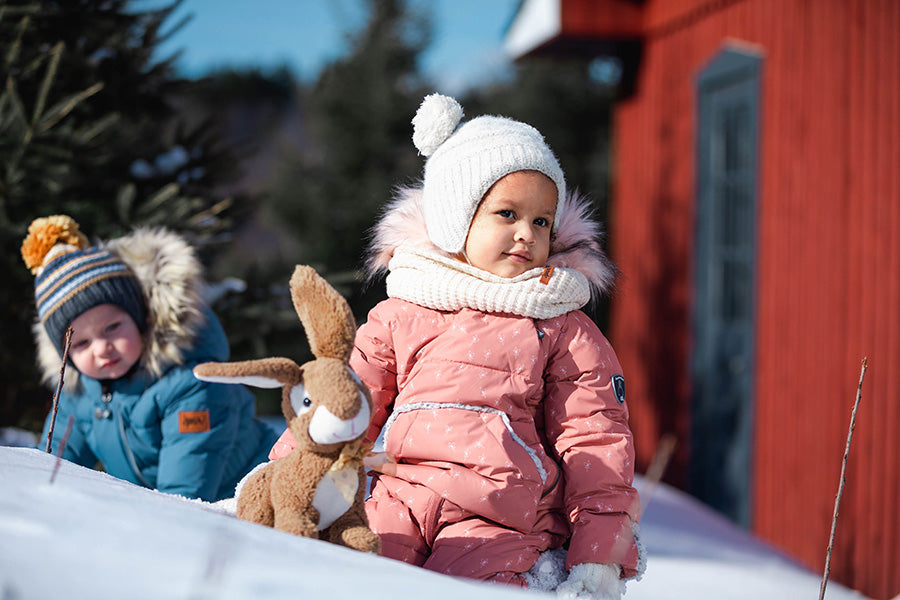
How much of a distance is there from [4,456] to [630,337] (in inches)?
285

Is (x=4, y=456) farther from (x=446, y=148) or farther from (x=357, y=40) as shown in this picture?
(x=357, y=40)

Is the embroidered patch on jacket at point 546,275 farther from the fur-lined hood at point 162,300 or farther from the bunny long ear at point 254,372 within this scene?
the fur-lined hood at point 162,300

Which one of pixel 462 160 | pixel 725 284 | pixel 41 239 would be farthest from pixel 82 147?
pixel 725 284

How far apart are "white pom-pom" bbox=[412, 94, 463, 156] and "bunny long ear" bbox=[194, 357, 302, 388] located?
96cm

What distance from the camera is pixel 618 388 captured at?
2.09 meters

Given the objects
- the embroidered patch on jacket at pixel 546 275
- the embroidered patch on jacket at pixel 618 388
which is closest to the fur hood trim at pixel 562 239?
the embroidered patch on jacket at pixel 546 275

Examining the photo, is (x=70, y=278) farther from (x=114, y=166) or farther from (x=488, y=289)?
(x=114, y=166)

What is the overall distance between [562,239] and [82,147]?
2795 millimetres

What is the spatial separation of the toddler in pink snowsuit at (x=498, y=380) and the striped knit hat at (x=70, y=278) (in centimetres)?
105

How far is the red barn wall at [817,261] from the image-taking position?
464 centimetres

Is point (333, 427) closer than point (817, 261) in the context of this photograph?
Yes

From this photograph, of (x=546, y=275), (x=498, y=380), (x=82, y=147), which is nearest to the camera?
(x=498, y=380)

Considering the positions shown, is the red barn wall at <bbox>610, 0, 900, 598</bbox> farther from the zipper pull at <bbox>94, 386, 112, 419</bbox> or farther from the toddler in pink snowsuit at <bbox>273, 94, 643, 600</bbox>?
the zipper pull at <bbox>94, 386, 112, 419</bbox>

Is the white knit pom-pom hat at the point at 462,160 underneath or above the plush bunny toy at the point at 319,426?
above
